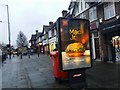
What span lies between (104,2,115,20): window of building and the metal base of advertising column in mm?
12642

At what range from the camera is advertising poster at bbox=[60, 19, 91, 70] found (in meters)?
8.62

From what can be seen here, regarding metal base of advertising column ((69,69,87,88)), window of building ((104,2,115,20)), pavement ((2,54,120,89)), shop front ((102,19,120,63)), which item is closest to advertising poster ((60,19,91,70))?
metal base of advertising column ((69,69,87,88))

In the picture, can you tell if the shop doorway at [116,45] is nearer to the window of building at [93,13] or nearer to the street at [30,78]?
the window of building at [93,13]

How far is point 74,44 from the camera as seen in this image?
8.80 m

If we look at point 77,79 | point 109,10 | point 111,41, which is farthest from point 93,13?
point 77,79

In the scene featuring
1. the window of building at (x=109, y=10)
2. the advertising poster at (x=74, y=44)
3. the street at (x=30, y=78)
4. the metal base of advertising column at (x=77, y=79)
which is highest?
the window of building at (x=109, y=10)

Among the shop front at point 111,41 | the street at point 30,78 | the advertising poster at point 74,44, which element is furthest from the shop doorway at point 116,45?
the advertising poster at point 74,44

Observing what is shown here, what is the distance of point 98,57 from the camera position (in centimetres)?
2428

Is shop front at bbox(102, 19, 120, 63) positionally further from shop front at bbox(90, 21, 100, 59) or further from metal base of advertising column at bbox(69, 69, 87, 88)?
metal base of advertising column at bbox(69, 69, 87, 88)

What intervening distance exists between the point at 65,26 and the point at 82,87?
2.39 m

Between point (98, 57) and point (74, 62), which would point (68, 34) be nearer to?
point (74, 62)

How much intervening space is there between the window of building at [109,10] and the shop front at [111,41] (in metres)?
0.95

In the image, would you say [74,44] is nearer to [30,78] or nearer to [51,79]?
[51,79]

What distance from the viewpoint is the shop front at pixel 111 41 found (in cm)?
1945
